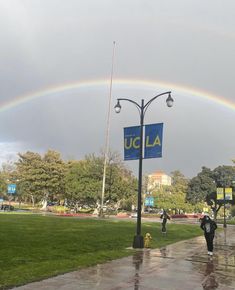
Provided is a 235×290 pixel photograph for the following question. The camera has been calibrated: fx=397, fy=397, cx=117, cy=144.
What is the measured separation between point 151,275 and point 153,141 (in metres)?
8.61

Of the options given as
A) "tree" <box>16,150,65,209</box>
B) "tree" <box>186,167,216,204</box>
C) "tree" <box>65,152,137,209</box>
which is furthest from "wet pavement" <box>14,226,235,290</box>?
"tree" <box>186,167,216,204</box>

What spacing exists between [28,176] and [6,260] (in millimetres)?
69419

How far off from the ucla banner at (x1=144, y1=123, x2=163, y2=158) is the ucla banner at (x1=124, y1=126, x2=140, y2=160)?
437mm

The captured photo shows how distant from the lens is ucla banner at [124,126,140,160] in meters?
18.8

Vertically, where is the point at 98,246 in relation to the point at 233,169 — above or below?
below

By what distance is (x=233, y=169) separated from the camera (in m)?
99.4

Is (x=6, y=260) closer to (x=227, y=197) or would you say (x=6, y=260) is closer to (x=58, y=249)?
(x=58, y=249)

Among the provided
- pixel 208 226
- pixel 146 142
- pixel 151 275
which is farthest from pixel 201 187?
pixel 151 275

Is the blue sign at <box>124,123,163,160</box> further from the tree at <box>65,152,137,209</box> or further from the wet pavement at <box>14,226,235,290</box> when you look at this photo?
the tree at <box>65,152,137,209</box>

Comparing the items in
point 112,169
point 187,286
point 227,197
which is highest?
point 112,169

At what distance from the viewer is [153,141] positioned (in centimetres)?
1836

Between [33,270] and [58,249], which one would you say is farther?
[58,249]

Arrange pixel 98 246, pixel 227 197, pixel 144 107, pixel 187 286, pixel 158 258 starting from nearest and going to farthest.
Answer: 1. pixel 187 286
2. pixel 158 258
3. pixel 98 246
4. pixel 144 107
5. pixel 227 197

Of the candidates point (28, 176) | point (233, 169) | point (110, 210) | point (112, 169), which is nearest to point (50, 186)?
point (28, 176)
